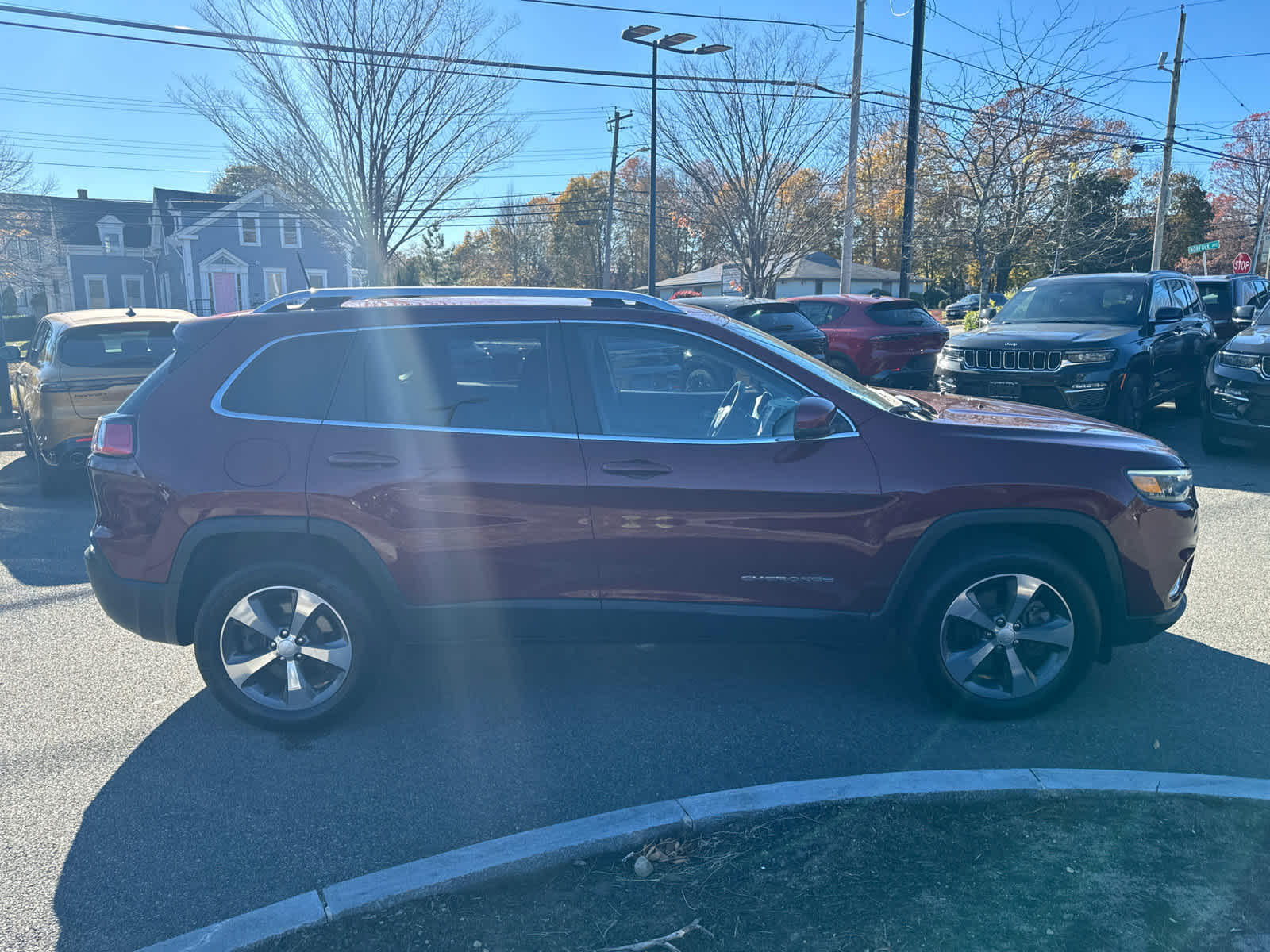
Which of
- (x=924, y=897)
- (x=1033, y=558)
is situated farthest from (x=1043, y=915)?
(x=1033, y=558)

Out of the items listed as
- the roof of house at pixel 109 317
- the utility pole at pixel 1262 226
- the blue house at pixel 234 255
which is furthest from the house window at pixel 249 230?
the utility pole at pixel 1262 226

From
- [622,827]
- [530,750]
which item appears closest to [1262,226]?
[530,750]

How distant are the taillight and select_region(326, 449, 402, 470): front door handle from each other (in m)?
0.86

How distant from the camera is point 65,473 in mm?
9547

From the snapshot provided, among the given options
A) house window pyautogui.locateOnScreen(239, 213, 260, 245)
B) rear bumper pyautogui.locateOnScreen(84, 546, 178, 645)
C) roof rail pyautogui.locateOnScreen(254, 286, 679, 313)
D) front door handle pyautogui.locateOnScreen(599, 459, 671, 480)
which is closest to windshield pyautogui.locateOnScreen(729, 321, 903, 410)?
roof rail pyautogui.locateOnScreen(254, 286, 679, 313)

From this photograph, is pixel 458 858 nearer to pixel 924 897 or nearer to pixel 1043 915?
pixel 924 897

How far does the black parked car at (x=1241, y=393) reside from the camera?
9203 mm

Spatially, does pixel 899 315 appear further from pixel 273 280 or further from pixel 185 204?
pixel 185 204

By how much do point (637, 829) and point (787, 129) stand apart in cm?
2313

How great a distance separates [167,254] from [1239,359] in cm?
4633

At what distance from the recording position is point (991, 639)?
4.01 meters

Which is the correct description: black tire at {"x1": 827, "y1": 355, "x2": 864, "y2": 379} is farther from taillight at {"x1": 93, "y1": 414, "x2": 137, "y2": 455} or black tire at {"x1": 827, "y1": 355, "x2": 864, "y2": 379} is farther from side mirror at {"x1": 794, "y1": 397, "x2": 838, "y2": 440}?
taillight at {"x1": 93, "y1": 414, "x2": 137, "y2": 455}

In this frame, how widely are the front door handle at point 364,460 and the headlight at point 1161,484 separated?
3.08 metres

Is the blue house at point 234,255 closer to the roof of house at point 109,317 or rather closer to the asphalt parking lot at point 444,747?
the roof of house at point 109,317
